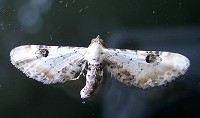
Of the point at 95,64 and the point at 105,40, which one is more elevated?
the point at 105,40

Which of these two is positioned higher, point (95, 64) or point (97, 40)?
point (97, 40)

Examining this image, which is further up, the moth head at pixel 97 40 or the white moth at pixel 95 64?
the moth head at pixel 97 40

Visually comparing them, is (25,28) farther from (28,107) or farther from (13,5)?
(28,107)

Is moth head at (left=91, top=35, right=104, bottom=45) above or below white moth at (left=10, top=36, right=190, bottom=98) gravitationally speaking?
above
